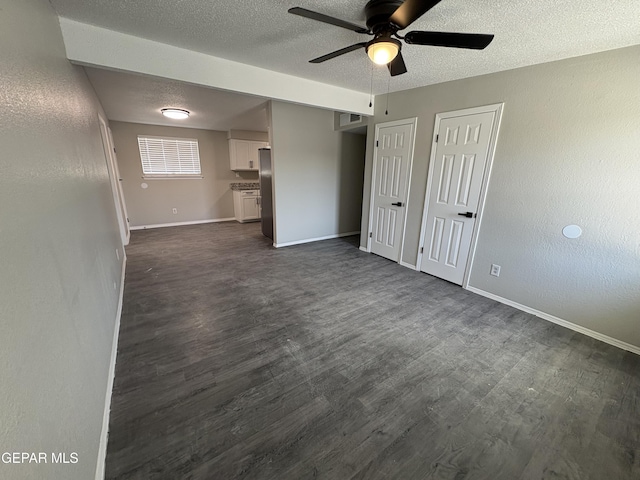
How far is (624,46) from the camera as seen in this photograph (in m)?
2.01

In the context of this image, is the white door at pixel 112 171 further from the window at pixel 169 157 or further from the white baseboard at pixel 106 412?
the white baseboard at pixel 106 412

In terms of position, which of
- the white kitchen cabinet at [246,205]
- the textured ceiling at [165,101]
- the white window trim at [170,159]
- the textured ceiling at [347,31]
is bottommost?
the white kitchen cabinet at [246,205]

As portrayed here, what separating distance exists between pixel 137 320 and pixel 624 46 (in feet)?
15.6

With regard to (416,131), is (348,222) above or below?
below

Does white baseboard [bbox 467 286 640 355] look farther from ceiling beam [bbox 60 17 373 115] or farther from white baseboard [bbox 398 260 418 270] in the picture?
ceiling beam [bbox 60 17 373 115]

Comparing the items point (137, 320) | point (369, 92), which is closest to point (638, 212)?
point (369, 92)

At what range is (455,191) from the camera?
3137mm

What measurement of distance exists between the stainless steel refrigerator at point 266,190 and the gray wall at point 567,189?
9.98ft

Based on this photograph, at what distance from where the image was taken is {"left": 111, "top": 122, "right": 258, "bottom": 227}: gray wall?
5.70 m

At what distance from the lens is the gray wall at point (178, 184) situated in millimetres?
5699

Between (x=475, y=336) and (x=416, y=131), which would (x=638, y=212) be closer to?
(x=475, y=336)

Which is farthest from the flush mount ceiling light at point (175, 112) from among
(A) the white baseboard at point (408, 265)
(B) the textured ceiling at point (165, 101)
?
(A) the white baseboard at point (408, 265)

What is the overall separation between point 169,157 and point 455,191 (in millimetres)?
6219

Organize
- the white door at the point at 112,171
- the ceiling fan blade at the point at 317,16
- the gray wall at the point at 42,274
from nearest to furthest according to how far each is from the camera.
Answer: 1. the gray wall at the point at 42,274
2. the ceiling fan blade at the point at 317,16
3. the white door at the point at 112,171
